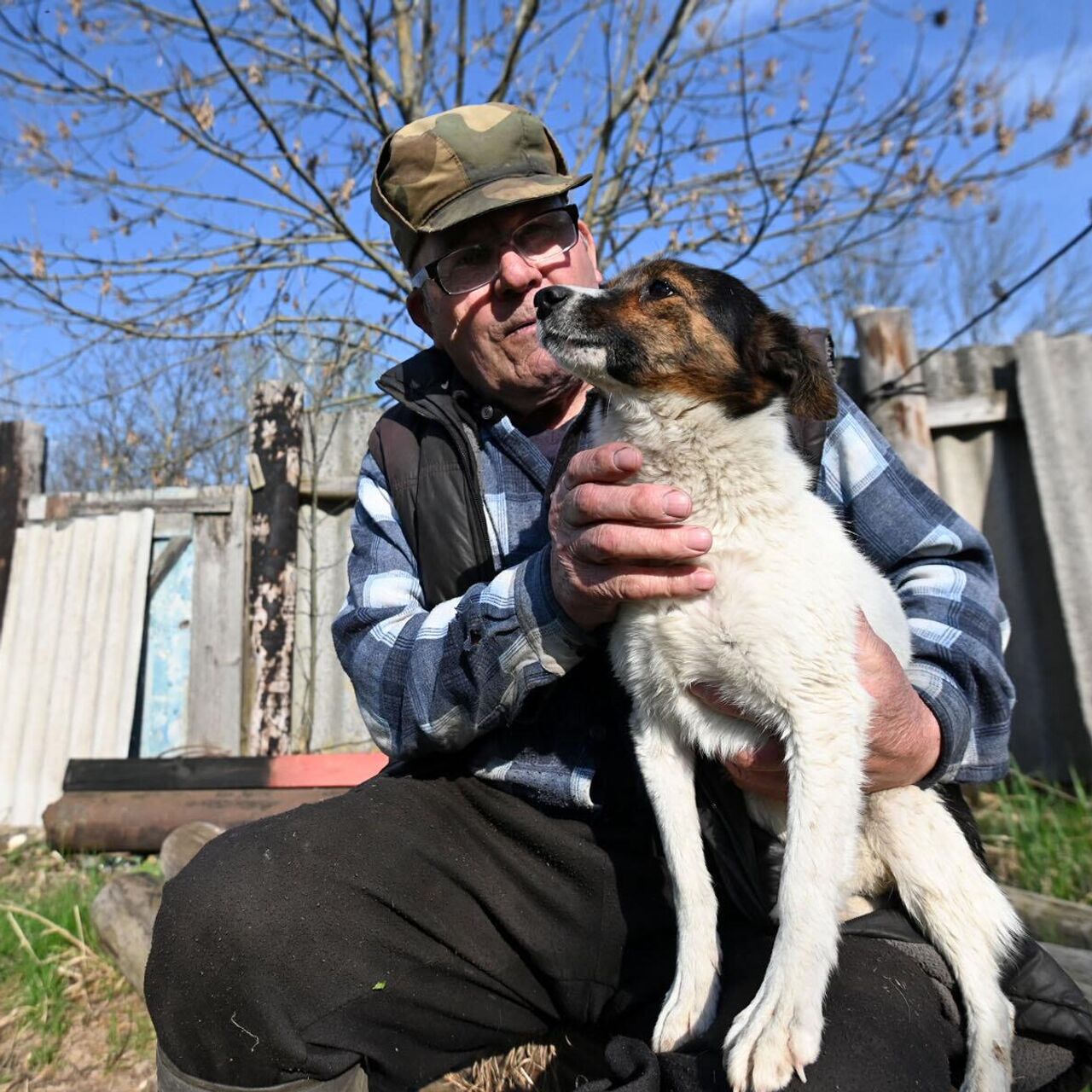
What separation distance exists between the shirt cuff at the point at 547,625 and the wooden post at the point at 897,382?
11.2 feet

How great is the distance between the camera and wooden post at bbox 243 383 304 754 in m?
5.55

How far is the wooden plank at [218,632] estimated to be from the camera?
5676 millimetres

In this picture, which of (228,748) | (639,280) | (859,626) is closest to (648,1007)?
(859,626)

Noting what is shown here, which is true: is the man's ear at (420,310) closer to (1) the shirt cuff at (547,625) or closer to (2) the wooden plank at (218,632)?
(1) the shirt cuff at (547,625)

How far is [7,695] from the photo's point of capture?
602 centimetres

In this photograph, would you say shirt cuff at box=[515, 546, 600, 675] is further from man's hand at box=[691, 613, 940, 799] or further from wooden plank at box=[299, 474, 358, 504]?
wooden plank at box=[299, 474, 358, 504]

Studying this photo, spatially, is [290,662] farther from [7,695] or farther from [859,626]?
[859,626]

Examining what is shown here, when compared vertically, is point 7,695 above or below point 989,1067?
above

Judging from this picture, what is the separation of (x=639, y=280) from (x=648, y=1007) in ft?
5.90

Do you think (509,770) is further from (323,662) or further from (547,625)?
(323,662)

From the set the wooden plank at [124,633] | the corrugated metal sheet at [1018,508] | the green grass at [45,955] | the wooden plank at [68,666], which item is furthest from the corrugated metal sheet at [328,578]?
the corrugated metal sheet at [1018,508]

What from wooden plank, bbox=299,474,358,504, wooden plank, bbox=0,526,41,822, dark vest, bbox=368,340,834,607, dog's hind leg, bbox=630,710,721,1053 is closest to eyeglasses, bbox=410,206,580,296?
dark vest, bbox=368,340,834,607

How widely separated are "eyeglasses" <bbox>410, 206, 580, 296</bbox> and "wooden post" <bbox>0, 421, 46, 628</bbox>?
511cm

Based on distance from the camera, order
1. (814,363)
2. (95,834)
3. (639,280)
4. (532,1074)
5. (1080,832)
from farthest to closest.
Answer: (95,834) → (1080,832) → (532,1074) → (639,280) → (814,363)
